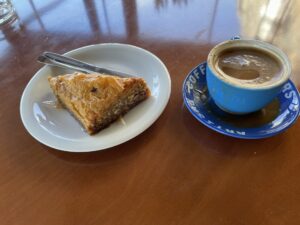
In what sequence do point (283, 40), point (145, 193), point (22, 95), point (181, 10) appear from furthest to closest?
1. point (181, 10)
2. point (283, 40)
3. point (22, 95)
4. point (145, 193)

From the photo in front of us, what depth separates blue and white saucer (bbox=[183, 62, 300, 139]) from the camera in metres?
0.46

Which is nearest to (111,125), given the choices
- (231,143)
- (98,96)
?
(98,96)

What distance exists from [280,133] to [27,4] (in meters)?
0.85

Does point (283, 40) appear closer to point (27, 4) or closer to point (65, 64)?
point (65, 64)

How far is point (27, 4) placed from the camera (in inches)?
35.3

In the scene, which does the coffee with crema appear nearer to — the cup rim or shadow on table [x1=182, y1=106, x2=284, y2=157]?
the cup rim

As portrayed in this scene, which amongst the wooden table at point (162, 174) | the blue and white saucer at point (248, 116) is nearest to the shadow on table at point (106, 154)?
→ the wooden table at point (162, 174)

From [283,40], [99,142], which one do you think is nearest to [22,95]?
[99,142]

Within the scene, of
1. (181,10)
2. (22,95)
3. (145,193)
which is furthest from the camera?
(181,10)

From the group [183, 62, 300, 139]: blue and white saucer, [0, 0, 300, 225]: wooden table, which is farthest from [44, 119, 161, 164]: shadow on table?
[183, 62, 300, 139]: blue and white saucer

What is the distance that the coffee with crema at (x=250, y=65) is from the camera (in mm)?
456

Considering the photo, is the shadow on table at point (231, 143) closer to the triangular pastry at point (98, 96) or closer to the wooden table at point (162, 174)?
the wooden table at point (162, 174)

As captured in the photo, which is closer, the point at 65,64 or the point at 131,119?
the point at 131,119

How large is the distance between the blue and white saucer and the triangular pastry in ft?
0.34
